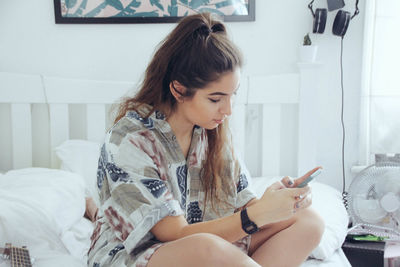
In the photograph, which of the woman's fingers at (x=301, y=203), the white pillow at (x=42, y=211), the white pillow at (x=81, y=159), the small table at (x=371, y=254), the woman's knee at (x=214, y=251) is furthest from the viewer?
the white pillow at (x=81, y=159)

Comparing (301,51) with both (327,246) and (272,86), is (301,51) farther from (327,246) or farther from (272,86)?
(327,246)

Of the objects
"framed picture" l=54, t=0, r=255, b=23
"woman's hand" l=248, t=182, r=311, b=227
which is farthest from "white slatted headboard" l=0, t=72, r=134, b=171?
"woman's hand" l=248, t=182, r=311, b=227

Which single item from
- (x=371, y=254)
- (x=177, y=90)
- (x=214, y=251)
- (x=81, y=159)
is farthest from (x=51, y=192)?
(x=371, y=254)

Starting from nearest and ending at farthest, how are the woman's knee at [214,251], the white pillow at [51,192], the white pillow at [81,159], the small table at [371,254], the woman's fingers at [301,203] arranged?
the woman's knee at [214,251]
the woman's fingers at [301,203]
the white pillow at [51,192]
the small table at [371,254]
the white pillow at [81,159]

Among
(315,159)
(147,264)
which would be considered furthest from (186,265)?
(315,159)

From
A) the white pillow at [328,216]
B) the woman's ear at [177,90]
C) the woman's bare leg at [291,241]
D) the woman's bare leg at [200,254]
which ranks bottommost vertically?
the white pillow at [328,216]

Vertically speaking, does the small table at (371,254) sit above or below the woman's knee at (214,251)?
below

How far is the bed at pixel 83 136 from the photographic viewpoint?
4.93 feet

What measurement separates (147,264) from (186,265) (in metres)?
Answer: 0.09

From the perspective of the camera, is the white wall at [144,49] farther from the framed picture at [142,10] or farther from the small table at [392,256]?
the small table at [392,256]

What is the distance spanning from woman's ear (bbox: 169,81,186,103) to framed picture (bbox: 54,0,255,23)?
89cm

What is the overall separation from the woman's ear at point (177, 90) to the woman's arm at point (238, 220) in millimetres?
298

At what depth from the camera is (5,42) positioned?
1.95m

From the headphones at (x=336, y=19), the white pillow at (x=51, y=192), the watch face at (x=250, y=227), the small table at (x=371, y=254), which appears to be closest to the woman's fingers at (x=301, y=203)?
the watch face at (x=250, y=227)
